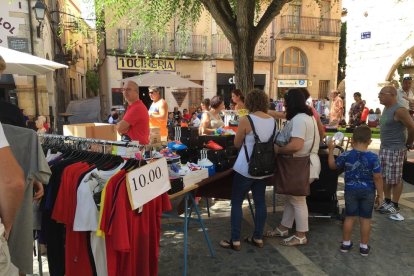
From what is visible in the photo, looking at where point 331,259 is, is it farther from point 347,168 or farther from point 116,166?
point 116,166

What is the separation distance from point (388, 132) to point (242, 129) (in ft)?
7.31

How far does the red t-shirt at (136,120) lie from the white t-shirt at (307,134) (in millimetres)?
1905

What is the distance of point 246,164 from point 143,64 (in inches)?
609

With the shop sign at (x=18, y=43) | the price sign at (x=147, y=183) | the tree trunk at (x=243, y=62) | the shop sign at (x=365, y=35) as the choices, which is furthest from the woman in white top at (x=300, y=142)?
the shop sign at (x=365, y=35)

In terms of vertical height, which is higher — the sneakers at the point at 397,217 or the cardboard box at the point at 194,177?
the cardboard box at the point at 194,177

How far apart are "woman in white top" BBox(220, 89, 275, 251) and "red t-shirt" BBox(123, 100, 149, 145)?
1448mm

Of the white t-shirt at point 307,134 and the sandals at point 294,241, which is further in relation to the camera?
the sandals at point 294,241

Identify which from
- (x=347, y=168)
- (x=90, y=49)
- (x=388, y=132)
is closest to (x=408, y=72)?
(x=388, y=132)

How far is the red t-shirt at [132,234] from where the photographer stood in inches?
85.8

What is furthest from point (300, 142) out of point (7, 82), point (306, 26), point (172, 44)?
point (306, 26)

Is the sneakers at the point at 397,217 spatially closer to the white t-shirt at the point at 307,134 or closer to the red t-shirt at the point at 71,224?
the white t-shirt at the point at 307,134

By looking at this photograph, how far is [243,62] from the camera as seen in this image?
555cm

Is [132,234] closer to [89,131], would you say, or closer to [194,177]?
[194,177]

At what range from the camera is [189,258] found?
333 centimetres
